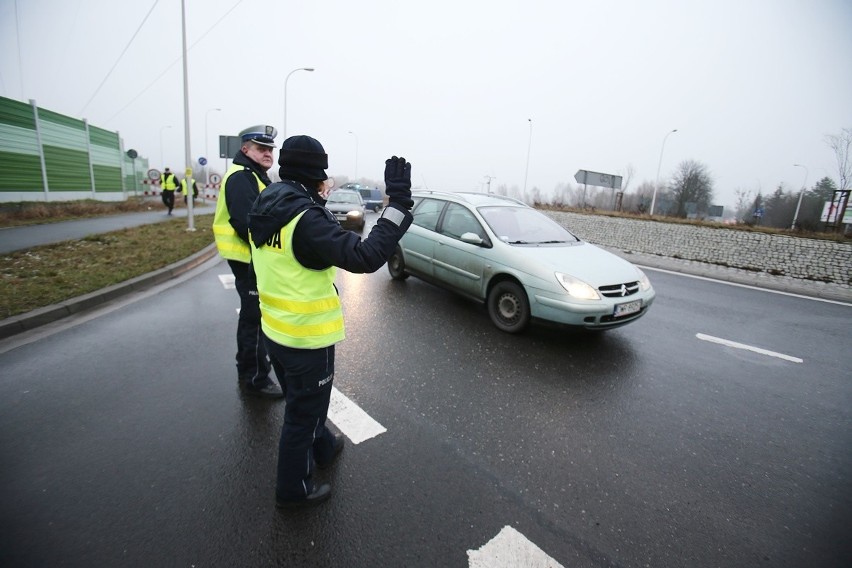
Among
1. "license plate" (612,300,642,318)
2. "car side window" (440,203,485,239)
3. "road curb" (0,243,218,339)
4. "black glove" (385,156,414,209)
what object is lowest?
"road curb" (0,243,218,339)

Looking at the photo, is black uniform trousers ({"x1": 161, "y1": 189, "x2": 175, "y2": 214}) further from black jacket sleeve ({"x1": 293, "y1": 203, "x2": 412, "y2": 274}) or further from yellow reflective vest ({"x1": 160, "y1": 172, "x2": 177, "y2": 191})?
black jacket sleeve ({"x1": 293, "y1": 203, "x2": 412, "y2": 274})

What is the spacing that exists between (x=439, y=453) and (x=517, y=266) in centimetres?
275

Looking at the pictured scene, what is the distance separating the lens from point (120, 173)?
25531 mm

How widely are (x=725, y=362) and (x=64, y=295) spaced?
8.46 m

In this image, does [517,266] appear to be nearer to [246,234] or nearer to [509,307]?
[509,307]

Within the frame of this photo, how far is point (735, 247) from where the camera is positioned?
11.8 meters

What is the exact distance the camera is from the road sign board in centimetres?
2395

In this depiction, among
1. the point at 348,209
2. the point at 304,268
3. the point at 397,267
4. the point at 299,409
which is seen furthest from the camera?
the point at 348,209

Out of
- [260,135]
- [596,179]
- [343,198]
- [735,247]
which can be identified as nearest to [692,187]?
[596,179]

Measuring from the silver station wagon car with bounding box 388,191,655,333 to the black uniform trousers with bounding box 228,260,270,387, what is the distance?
296cm

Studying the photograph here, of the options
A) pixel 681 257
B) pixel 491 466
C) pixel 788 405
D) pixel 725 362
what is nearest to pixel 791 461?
pixel 788 405

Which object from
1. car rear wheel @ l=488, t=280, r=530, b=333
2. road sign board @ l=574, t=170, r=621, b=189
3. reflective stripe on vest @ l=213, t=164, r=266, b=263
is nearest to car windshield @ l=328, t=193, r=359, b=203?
car rear wheel @ l=488, t=280, r=530, b=333

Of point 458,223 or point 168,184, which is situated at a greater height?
point 168,184

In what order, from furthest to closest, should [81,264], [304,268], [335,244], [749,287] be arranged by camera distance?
[749,287] → [81,264] → [304,268] → [335,244]
